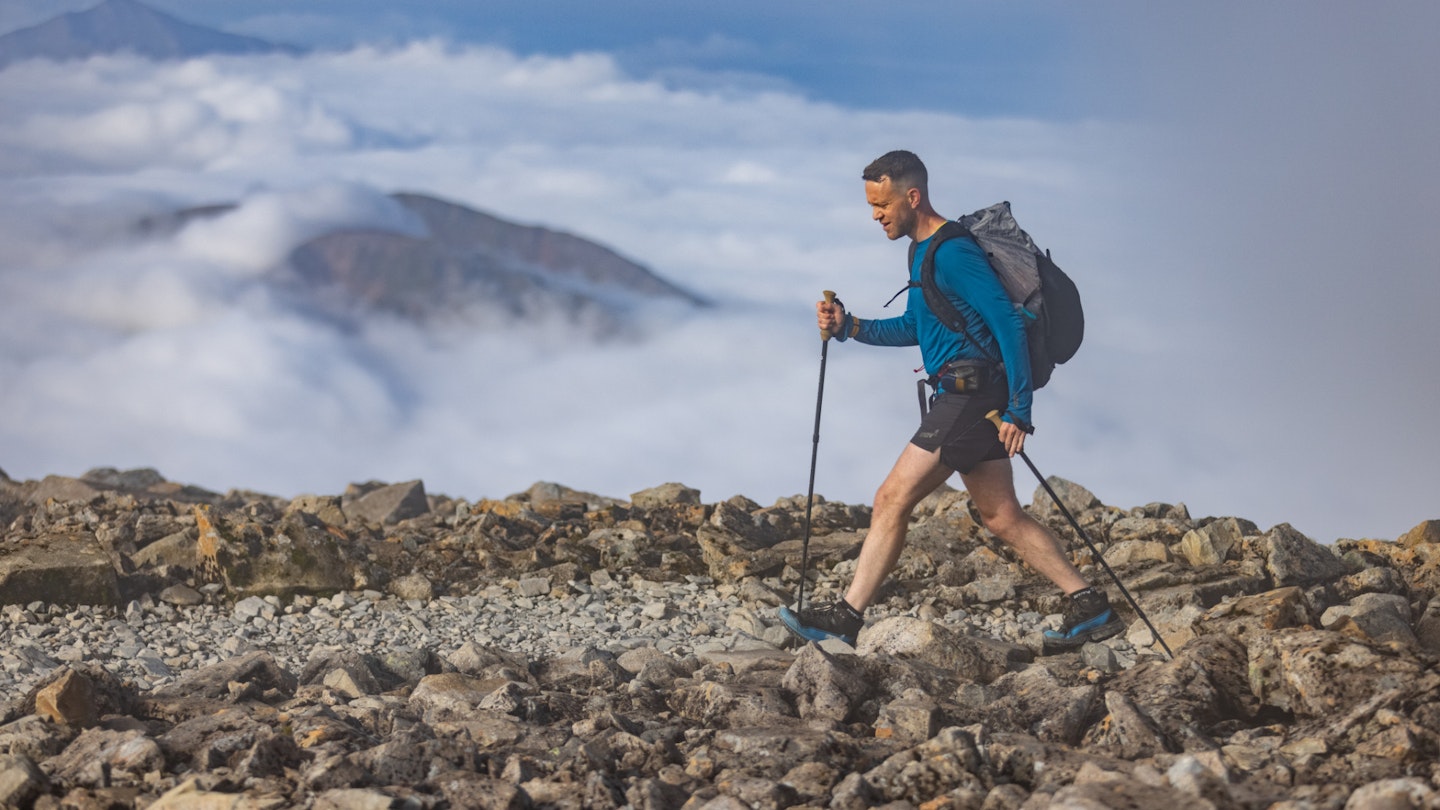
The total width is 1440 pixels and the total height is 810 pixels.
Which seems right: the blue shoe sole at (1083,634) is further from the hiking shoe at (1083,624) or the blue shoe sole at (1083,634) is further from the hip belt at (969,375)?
the hip belt at (969,375)

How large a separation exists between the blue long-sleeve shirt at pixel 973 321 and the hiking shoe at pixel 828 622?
173 cm

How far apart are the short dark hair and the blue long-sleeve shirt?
377mm

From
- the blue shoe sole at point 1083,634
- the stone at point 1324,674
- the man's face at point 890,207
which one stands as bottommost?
the stone at point 1324,674

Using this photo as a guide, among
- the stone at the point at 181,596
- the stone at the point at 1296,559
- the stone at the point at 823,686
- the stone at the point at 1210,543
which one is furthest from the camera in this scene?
the stone at the point at 181,596

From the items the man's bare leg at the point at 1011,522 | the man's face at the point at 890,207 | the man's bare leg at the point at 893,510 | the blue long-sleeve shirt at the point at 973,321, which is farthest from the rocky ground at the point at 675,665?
the man's face at the point at 890,207

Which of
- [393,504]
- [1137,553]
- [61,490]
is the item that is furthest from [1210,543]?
[61,490]

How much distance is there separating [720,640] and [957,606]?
2.19 meters

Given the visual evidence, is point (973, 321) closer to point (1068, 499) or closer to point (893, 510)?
point (893, 510)

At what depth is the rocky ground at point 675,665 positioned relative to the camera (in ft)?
18.3

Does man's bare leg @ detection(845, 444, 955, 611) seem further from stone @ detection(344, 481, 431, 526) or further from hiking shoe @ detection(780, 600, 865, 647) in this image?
stone @ detection(344, 481, 431, 526)

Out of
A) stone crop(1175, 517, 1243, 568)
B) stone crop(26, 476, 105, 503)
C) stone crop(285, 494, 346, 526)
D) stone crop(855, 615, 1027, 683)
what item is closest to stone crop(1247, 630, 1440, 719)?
stone crop(855, 615, 1027, 683)

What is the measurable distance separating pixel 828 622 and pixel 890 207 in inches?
109

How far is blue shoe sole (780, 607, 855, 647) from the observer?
8.80 meters

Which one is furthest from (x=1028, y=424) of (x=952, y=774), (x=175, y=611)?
(x=175, y=611)
